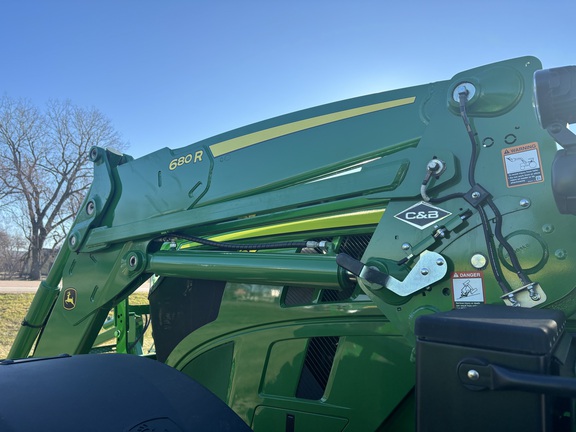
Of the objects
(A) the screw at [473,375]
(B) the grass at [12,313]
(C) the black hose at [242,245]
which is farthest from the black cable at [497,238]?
(B) the grass at [12,313]

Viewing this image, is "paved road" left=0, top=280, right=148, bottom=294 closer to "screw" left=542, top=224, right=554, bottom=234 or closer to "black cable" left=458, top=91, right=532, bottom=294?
"black cable" left=458, top=91, right=532, bottom=294

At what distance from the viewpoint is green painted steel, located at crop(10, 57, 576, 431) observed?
185 centimetres

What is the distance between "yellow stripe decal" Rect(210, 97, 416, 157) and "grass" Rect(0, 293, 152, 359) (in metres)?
7.00

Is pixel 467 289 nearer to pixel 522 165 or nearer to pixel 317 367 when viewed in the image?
pixel 522 165

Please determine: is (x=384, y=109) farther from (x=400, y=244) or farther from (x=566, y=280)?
(x=566, y=280)

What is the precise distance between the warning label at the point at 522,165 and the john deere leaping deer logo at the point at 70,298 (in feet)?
7.84

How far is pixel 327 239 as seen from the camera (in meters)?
2.40

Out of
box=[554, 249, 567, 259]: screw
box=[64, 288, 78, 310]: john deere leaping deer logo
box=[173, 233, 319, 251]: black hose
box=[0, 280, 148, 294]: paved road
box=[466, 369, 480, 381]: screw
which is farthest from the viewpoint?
box=[0, 280, 148, 294]: paved road

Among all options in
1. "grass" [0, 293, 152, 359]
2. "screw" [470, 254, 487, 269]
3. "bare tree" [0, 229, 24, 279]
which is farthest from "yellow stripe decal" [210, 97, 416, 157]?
"bare tree" [0, 229, 24, 279]

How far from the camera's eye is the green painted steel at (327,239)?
1.85m

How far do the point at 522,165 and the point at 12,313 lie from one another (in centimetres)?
1285

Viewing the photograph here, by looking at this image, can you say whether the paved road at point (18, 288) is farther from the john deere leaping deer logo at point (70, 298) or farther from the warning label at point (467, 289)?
the warning label at point (467, 289)

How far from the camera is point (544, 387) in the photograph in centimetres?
112

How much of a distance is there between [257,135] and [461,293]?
1.29m
